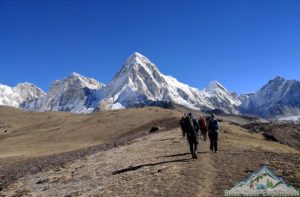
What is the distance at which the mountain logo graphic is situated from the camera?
17.2 meters

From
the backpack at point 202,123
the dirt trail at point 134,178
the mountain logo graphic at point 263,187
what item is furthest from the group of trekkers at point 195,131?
the mountain logo graphic at point 263,187

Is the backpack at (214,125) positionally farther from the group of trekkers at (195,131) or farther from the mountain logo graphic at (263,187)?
the mountain logo graphic at (263,187)

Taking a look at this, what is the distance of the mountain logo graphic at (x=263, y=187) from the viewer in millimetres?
17219

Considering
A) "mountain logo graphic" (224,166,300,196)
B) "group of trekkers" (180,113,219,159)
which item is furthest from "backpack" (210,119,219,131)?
"mountain logo graphic" (224,166,300,196)

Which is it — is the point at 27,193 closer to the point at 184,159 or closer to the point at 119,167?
the point at 119,167

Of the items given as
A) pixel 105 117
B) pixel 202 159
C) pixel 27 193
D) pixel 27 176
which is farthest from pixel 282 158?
pixel 105 117

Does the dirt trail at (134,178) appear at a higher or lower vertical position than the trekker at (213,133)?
lower

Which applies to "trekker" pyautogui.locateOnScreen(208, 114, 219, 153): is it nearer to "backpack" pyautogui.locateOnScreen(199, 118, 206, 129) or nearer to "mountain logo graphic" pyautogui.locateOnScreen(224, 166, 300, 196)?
"backpack" pyautogui.locateOnScreen(199, 118, 206, 129)

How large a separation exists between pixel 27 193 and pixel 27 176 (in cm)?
867

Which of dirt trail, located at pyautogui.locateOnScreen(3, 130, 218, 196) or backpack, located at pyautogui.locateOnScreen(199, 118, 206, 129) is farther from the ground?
backpack, located at pyautogui.locateOnScreen(199, 118, 206, 129)

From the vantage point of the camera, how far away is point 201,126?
41.7 metres

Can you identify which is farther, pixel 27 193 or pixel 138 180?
pixel 27 193

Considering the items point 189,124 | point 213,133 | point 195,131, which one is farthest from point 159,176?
point 213,133

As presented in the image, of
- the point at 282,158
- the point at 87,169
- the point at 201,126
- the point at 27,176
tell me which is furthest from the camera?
the point at 201,126
